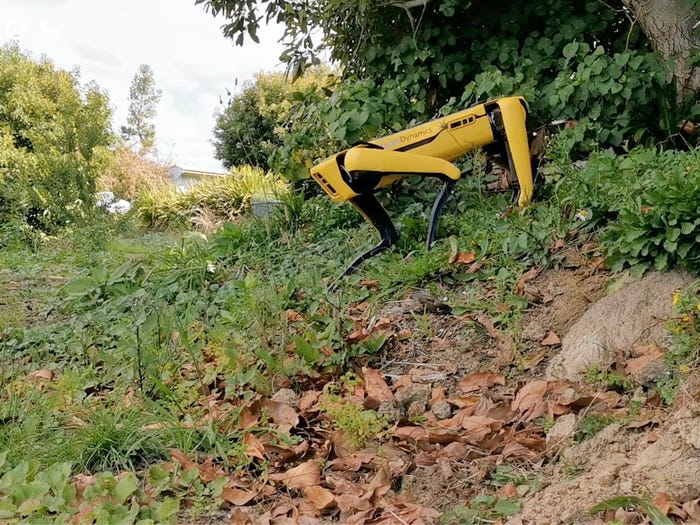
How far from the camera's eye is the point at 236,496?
1815 millimetres

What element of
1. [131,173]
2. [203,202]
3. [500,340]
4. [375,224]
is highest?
[131,173]

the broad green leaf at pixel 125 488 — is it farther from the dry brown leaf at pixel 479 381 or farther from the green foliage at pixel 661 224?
the green foliage at pixel 661 224

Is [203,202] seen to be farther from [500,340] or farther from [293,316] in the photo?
[500,340]

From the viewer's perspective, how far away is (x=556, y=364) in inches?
91.1

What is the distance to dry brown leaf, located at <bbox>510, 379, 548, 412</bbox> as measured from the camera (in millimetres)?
2082

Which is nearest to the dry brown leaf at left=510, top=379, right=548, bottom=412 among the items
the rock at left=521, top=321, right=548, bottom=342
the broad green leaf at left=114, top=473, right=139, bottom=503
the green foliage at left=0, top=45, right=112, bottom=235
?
the rock at left=521, top=321, right=548, bottom=342

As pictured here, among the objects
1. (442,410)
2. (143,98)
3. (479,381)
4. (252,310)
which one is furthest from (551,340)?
(143,98)

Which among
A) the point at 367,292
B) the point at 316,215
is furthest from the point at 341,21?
the point at 367,292

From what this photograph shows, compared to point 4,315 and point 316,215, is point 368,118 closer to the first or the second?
point 316,215

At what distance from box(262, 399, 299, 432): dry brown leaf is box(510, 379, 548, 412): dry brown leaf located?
749 millimetres

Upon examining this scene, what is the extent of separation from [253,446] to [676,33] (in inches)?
135

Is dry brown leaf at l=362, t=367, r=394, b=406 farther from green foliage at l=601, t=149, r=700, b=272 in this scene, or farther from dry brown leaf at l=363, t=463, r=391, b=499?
green foliage at l=601, t=149, r=700, b=272

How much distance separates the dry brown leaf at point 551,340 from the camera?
96.8 inches

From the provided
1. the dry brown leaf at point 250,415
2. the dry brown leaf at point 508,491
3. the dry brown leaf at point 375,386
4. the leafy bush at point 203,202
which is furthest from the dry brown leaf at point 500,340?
the leafy bush at point 203,202
